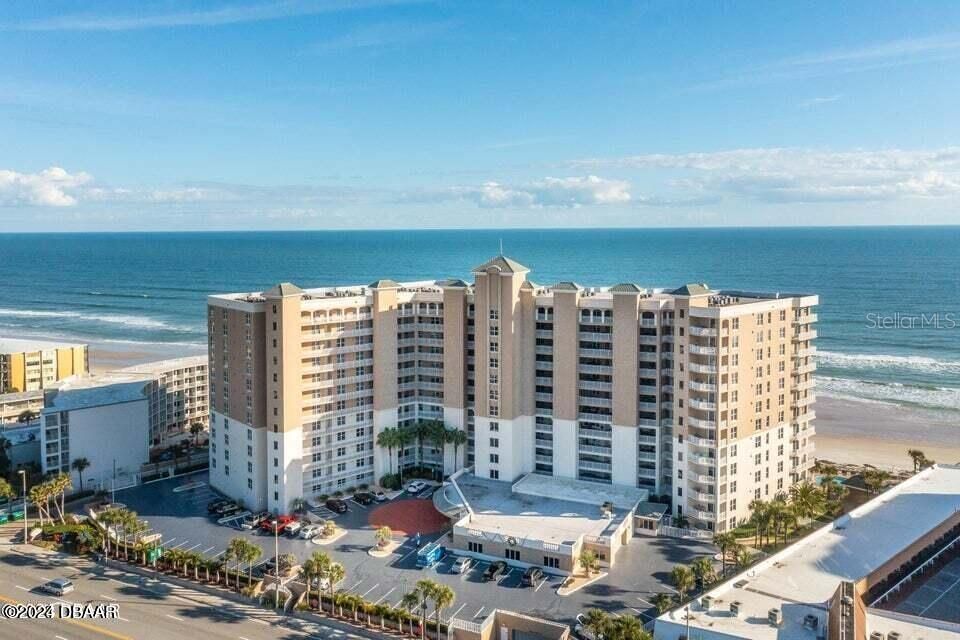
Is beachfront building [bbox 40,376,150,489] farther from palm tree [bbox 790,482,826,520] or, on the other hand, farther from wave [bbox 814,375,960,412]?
wave [bbox 814,375,960,412]

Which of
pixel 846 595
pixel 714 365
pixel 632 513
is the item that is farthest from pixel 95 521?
pixel 846 595

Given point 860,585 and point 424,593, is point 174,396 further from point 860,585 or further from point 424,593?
point 860,585

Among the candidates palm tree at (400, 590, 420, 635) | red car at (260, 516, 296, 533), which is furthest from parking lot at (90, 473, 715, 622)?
palm tree at (400, 590, 420, 635)

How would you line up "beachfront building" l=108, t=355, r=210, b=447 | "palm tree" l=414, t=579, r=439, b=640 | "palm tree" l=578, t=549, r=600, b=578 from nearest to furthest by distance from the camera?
"palm tree" l=414, t=579, r=439, b=640 < "palm tree" l=578, t=549, r=600, b=578 < "beachfront building" l=108, t=355, r=210, b=447

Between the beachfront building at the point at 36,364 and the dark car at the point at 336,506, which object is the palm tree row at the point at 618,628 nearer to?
the dark car at the point at 336,506

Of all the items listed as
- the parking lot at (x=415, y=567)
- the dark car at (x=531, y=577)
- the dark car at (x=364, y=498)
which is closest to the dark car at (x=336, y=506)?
the parking lot at (x=415, y=567)

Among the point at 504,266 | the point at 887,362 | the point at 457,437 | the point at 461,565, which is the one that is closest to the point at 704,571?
the point at 461,565

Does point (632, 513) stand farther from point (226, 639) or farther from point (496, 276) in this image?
point (226, 639)
